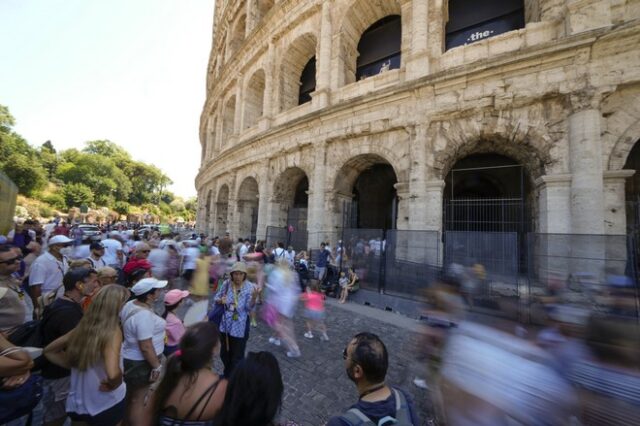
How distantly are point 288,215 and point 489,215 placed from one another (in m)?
8.06

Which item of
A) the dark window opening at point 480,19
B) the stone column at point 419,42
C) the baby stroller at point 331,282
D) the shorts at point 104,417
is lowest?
the baby stroller at point 331,282

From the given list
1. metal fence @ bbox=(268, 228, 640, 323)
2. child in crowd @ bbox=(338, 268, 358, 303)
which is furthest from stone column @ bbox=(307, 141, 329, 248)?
child in crowd @ bbox=(338, 268, 358, 303)

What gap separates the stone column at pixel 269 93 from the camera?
13.1 meters

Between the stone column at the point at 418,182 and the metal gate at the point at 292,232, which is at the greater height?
the stone column at the point at 418,182

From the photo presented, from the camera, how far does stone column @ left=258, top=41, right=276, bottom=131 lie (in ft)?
42.8

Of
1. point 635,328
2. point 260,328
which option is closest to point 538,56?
point 635,328

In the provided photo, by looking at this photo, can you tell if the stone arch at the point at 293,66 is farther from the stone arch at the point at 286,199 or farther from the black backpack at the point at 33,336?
the black backpack at the point at 33,336

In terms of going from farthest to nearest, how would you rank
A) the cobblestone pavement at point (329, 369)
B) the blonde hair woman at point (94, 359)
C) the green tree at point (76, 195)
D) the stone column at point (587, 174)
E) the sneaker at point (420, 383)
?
1. the green tree at point (76, 195)
2. the stone column at point (587, 174)
3. the sneaker at point (420, 383)
4. the cobblestone pavement at point (329, 369)
5. the blonde hair woman at point (94, 359)

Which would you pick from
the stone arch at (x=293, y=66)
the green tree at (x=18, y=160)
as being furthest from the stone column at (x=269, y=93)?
the green tree at (x=18, y=160)

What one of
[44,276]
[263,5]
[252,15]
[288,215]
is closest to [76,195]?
[252,15]

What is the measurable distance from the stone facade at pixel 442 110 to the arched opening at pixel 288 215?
9 centimetres

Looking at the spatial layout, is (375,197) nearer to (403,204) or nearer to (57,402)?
(403,204)

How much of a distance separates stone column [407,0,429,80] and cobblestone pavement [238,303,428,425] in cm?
765

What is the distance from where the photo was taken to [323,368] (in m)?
3.83
